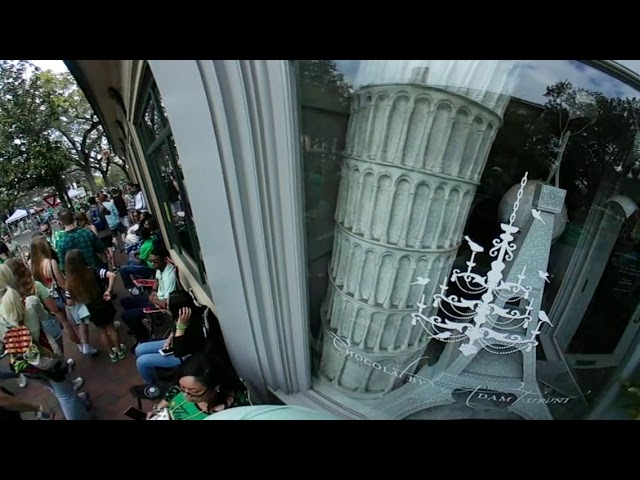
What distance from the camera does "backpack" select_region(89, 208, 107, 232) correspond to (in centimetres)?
184

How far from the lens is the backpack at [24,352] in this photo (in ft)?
5.06

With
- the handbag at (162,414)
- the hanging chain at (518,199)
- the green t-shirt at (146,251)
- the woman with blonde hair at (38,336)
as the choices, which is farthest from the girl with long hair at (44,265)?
the hanging chain at (518,199)

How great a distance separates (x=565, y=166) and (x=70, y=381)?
8.78 ft

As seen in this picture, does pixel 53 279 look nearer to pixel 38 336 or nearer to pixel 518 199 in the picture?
pixel 38 336

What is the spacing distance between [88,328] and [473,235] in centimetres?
226

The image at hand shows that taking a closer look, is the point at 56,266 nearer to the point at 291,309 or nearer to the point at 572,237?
the point at 291,309

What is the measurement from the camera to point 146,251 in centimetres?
218

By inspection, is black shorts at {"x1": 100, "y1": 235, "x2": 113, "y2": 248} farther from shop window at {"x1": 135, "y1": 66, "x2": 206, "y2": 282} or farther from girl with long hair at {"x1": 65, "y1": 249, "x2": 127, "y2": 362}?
shop window at {"x1": 135, "y1": 66, "x2": 206, "y2": 282}

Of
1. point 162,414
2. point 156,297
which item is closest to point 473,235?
point 162,414

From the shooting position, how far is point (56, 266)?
1.70 meters

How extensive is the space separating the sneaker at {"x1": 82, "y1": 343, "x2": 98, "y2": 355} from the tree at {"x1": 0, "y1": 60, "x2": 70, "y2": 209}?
36.7 inches

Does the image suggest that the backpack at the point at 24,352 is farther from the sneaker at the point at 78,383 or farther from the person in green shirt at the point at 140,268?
the person in green shirt at the point at 140,268

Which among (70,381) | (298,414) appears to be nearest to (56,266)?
(70,381)
